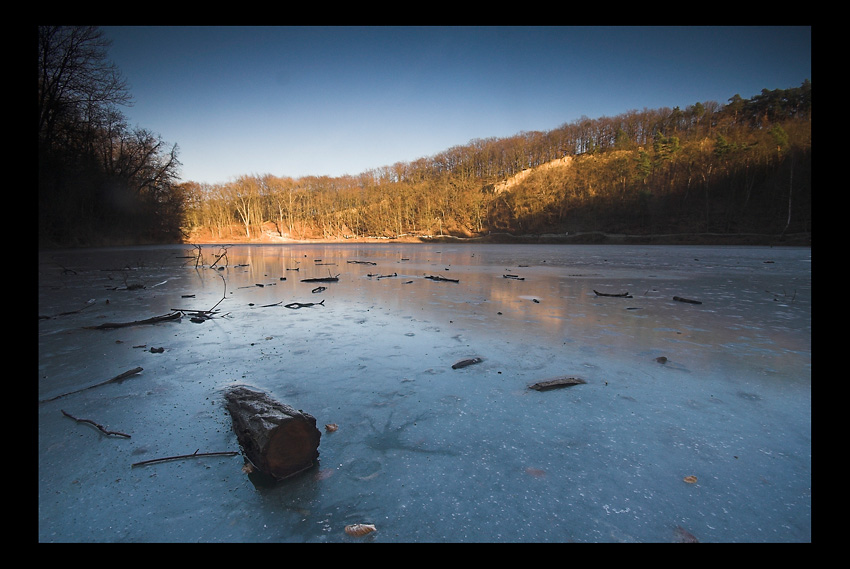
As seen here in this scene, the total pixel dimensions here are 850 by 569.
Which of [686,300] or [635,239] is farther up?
[635,239]

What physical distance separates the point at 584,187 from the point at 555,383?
223ft

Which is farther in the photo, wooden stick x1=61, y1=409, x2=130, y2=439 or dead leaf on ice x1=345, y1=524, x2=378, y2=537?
wooden stick x1=61, y1=409, x2=130, y2=439

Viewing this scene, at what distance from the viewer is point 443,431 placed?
87.0 inches

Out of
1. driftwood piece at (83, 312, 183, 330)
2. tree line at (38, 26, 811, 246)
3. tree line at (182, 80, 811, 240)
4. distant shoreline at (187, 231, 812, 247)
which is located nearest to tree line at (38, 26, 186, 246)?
tree line at (38, 26, 811, 246)

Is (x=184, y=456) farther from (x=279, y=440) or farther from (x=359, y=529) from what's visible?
(x=359, y=529)

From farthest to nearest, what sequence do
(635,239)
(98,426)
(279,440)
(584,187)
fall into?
(584,187)
(635,239)
(98,426)
(279,440)

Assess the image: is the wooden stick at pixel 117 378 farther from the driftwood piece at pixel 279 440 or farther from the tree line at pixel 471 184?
the tree line at pixel 471 184

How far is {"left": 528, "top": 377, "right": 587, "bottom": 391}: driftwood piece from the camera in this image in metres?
2.86

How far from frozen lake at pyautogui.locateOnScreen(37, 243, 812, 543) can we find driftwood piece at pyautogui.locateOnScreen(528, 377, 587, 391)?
8 cm

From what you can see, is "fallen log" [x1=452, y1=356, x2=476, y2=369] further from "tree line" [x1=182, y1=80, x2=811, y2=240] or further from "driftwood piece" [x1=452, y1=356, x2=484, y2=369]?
"tree line" [x1=182, y1=80, x2=811, y2=240]

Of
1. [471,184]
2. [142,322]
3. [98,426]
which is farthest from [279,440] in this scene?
[471,184]

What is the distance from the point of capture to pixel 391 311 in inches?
232
